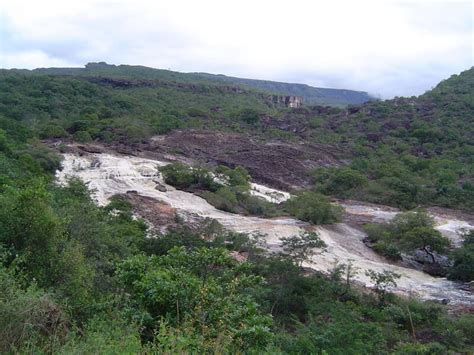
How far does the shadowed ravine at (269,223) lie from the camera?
1703 centimetres

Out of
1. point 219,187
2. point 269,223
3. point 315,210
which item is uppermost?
point 315,210

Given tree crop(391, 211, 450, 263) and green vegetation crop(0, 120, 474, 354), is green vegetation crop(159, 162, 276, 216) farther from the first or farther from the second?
green vegetation crop(0, 120, 474, 354)

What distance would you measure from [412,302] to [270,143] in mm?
27595

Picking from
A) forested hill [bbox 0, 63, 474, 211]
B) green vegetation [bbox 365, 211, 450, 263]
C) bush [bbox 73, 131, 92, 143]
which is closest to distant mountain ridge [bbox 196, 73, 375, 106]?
forested hill [bbox 0, 63, 474, 211]

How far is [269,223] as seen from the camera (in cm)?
2161

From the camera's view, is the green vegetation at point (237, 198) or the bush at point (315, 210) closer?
the bush at point (315, 210)

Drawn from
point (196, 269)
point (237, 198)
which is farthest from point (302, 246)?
point (237, 198)

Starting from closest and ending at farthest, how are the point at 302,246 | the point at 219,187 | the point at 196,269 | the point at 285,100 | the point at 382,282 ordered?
the point at 196,269, the point at 382,282, the point at 302,246, the point at 219,187, the point at 285,100

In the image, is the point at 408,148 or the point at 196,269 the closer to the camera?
the point at 196,269

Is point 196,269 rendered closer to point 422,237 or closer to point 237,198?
point 422,237

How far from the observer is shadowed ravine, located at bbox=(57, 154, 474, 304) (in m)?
17.0

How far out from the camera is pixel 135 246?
14141 millimetres

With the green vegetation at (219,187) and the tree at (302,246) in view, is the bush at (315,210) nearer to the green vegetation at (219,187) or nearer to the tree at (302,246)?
the green vegetation at (219,187)

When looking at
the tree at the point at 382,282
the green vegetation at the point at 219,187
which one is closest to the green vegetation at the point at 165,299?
the tree at the point at 382,282
